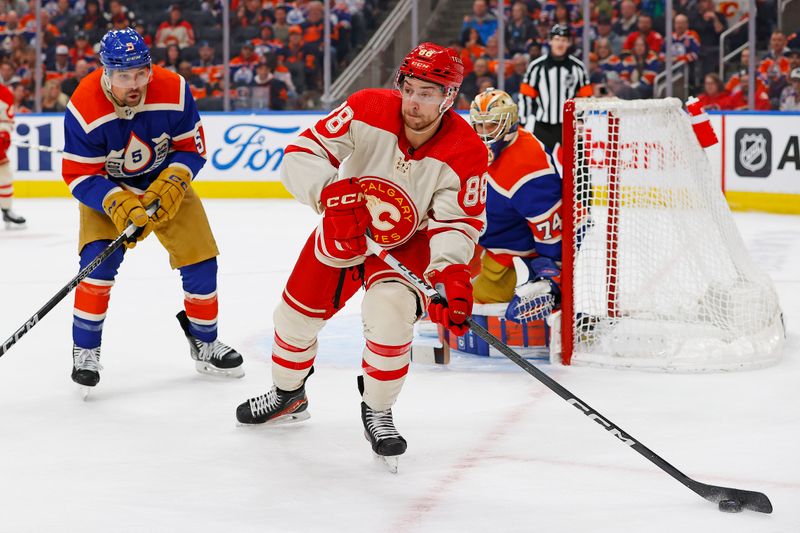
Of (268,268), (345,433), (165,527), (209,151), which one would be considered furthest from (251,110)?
(165,527)

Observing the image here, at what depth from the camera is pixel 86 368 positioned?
3.31 metres

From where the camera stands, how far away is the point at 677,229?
12.8 feet

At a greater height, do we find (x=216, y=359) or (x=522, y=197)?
(x=522, y=197)

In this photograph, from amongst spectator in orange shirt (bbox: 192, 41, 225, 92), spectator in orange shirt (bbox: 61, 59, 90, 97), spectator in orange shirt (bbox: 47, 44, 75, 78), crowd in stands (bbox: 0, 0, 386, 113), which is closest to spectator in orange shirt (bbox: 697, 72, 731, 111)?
crowd in stands (bbox: 0, 0, 386, 113)

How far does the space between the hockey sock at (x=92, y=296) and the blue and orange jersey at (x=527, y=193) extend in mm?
1214

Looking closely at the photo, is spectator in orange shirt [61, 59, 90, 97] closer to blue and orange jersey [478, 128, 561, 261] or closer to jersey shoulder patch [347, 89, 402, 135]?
blue and orange jersey [478, 128, 561, 261]

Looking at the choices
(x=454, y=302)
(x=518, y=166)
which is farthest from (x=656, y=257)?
(x=454, y=302)

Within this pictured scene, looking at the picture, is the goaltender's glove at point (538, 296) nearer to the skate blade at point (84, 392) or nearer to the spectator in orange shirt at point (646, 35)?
the skate blade at point (84, 392)

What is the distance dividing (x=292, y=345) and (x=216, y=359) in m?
0.77

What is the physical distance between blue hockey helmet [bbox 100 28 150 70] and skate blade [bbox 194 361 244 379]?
96cm

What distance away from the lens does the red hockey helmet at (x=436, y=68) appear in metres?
2.53

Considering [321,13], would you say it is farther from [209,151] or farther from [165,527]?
[165,527]

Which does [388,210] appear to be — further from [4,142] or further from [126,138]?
[4,142]

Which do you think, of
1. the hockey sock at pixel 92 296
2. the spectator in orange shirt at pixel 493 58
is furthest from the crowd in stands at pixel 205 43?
the hockey sock at pixel 92 296
